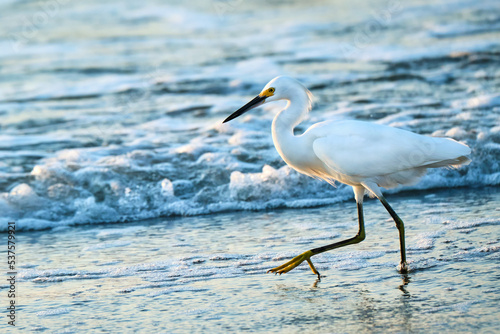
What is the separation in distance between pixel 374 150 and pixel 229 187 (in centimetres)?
237

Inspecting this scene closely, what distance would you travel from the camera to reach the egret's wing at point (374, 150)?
436cm

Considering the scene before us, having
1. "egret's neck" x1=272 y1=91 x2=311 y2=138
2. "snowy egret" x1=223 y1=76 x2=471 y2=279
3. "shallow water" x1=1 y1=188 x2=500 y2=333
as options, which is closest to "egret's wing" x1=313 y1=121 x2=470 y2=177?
"snowy egret" x1=223 y1=76 x2=471 y2=279

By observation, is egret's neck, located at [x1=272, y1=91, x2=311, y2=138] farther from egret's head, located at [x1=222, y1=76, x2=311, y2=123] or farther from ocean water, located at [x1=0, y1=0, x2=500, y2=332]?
ocean water, located at [x1=0, y1=0, x2=500, y2=332]

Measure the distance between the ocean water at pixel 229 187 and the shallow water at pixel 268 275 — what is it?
2cm

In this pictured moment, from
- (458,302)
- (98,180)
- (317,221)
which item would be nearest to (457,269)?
(458,302)

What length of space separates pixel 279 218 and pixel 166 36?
1151 cm

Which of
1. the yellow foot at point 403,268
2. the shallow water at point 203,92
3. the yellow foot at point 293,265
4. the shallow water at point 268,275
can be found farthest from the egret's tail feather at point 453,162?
the shallow water at point 203,92

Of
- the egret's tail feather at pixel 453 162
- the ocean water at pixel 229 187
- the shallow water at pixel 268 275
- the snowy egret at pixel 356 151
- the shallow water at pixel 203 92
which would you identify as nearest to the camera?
the shallow water at pixel 268 275

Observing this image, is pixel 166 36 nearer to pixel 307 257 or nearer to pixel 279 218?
pixel 279 218

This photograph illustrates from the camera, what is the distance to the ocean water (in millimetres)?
3783

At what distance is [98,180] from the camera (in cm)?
674

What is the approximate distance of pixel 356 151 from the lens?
436 cm

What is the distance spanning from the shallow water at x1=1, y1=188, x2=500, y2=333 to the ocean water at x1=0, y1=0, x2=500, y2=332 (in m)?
0.02

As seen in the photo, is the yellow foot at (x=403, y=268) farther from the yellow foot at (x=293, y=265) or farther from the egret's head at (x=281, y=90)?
the egret's head at (x=281, y=90)
